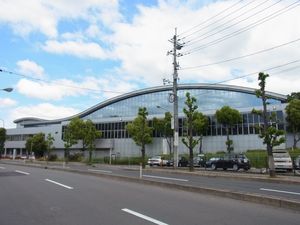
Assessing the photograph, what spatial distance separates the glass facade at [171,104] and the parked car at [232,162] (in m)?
29.9

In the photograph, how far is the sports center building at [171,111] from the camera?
67500mm

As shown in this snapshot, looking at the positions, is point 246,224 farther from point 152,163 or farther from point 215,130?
point 215,130

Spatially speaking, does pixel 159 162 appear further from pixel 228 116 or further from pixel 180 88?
pixel 180 88

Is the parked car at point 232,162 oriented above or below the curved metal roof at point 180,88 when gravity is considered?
below

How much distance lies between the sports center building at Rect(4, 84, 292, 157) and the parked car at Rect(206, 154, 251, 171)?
83.5ft

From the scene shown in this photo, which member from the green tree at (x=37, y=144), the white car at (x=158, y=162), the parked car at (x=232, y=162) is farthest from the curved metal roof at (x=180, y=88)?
the parked car at (x=232, y=162)

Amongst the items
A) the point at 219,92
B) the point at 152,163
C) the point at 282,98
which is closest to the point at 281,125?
the point at 282,98

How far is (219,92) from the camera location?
255ft

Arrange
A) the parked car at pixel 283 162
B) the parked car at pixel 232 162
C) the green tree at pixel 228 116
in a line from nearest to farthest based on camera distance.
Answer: the parked car at pixel 283 162, the parked car at pixel 232 162, the green tree at pixel 228 116

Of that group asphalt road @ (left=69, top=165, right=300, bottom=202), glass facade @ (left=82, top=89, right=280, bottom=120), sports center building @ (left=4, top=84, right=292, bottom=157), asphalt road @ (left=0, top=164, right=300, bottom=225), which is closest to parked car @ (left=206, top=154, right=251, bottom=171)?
asphalt road @ (left=69, top=165, right=300, bottom=202)

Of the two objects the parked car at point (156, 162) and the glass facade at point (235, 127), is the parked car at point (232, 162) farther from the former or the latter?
the glass facade at point (235, 127)

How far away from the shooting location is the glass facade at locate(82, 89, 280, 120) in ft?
244

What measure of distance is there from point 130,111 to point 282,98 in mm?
36968

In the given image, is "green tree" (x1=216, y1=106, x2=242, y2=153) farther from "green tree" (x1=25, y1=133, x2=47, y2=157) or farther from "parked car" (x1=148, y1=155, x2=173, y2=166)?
"green tree" (x1=25, y1=133, x2=47, y2=157)
